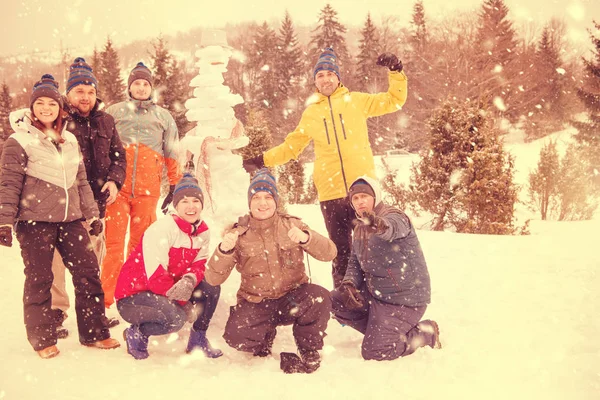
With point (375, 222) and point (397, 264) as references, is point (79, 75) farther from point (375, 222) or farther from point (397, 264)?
point (397, 264)

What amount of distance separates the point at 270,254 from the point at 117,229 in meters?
1.69

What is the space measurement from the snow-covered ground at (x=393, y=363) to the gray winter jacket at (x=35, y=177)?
3.28 feet

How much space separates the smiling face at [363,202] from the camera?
3.32m

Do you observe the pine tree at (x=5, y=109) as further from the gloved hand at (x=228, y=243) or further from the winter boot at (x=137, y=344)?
the gloved hand at (x=228, y=243)

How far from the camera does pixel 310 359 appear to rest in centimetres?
290

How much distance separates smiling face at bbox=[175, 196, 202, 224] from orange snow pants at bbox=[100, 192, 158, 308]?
941 mm

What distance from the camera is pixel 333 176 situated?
391cm

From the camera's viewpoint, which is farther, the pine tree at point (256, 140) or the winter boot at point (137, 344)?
the pine tree at point (256, 140)

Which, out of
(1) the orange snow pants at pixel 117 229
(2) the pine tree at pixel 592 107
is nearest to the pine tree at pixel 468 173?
(1) the orange snow pants at pixel 117 229

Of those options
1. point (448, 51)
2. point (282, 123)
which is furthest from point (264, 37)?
point (448, 51)

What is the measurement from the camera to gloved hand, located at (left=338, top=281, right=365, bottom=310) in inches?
129

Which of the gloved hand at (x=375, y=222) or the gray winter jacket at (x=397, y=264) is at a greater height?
the gloved hand at (x=375, y=222)

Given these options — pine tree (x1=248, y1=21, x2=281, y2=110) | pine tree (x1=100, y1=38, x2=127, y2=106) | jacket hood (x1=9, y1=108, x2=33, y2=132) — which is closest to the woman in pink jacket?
jacket hood (x1=9, y1=108, x2=33, y2=132)

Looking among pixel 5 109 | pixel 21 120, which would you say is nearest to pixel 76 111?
pixel 21 120
